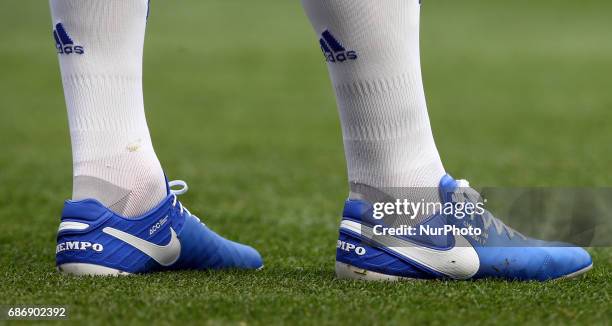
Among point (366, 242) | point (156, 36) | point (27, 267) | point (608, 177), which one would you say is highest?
point (366, 242)

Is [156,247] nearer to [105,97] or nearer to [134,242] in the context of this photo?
[134,242]

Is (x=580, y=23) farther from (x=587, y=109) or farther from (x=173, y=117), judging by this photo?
(x=173, y=117)

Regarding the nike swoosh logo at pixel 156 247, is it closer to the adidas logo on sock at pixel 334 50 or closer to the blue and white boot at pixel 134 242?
the blue and white boot at pixel 134 242

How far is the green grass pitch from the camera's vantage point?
1328 mm

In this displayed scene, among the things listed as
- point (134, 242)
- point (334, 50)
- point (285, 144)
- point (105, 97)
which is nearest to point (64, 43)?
point (105, 97)

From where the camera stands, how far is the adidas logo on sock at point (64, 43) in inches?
63.1

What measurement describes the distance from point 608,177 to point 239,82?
4.48 meters

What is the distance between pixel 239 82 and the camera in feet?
25.1

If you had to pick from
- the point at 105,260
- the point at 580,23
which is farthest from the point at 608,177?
the point at 580,23

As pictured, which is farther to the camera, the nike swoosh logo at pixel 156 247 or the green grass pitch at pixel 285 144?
the nike swoosh logo at pixel 156 247

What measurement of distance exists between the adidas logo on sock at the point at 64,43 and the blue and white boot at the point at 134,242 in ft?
0.83

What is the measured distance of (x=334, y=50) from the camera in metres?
1.54

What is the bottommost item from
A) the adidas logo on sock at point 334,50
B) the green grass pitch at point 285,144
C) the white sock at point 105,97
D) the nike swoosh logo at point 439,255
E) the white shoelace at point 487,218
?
the green grass pitch at point 285,144

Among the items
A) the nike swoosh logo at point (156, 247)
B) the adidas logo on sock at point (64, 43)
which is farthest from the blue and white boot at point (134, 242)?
the adidas logo on sock at point (64, 43)
